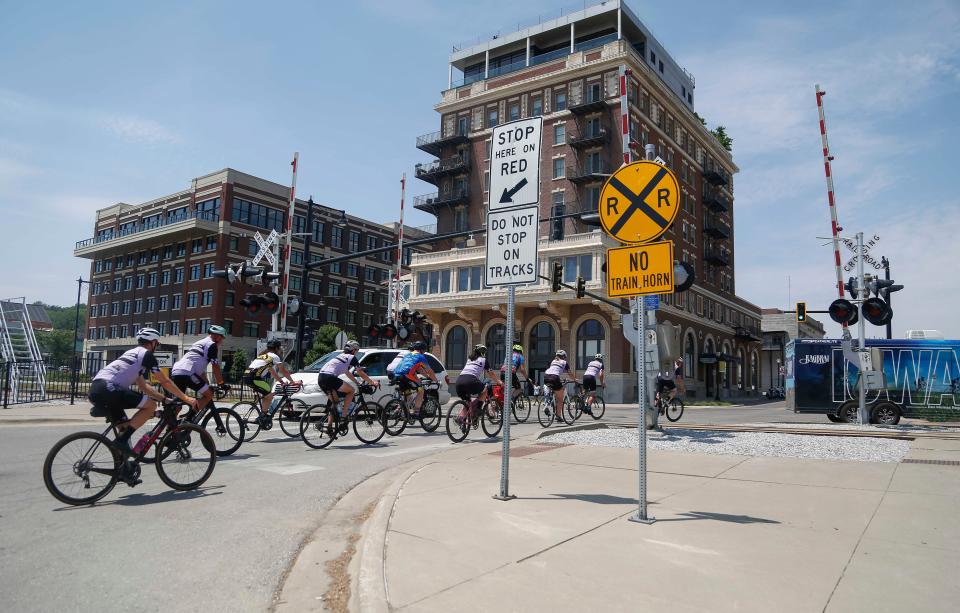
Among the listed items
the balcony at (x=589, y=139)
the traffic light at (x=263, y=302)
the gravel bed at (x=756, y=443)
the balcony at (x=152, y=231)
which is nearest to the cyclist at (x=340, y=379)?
the gravel bed at (x=756, y=443)

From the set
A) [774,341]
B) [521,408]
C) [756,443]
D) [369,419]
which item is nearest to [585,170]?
[521,408]

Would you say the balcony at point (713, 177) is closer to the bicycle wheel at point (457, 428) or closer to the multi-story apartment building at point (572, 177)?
the multi-story apartment building at point (572, 177)

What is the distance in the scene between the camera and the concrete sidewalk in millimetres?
3612

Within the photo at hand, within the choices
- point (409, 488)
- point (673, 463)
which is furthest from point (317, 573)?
point (673, 463)

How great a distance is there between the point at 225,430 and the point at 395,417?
12.3 feet

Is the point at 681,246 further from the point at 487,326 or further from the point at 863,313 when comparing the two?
the point at 863,313

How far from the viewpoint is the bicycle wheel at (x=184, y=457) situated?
695 cm

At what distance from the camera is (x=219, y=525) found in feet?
18.2

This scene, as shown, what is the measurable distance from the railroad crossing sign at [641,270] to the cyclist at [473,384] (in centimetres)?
597

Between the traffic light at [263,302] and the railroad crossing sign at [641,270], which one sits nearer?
the railroad crossing sign at [641,270]

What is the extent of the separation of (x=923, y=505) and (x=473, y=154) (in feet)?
164

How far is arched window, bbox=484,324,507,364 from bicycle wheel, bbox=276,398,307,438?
36.3m

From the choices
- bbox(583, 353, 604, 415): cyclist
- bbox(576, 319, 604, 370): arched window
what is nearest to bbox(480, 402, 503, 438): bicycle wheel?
bbox(583, 353, 604, 415): cyclist

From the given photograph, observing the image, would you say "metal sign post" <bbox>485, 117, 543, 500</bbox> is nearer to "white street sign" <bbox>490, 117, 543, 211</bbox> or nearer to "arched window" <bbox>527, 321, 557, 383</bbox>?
"white street sign" <bbox>490, 117, 543, 211</bbox>
